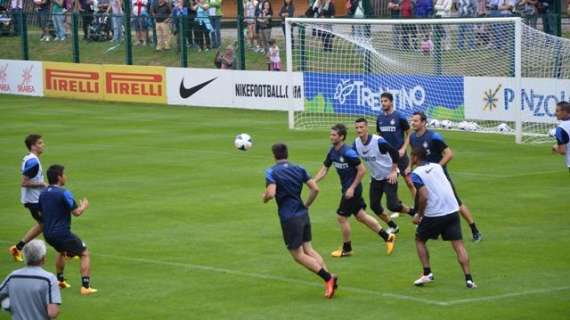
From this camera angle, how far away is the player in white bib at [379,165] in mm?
19734

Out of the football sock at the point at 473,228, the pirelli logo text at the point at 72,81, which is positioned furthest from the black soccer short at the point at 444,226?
the pirelli logo text at the point at 72,81

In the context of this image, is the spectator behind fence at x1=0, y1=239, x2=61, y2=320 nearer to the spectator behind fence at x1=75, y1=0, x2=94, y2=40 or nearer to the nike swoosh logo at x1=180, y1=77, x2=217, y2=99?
the nike swoosh logo at x1=180, y1=77, x2=217, y2=99

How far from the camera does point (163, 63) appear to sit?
45.4m

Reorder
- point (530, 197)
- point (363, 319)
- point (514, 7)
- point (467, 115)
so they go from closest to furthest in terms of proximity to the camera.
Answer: point (363, 319)
point (530, 197)
point (467, 115)
point (514, 7)

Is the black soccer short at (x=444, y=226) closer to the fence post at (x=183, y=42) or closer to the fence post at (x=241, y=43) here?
the fence post at (x=241, y=43)

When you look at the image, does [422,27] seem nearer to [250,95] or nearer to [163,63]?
[250,95]

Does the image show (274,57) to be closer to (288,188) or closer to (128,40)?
(128,40)

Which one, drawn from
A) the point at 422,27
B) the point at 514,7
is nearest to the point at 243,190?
the point at 422,27

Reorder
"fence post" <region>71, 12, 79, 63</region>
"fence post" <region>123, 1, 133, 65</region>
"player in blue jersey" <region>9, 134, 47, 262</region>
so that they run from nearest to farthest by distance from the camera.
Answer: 1. "player in blue jersey" <region>9, 134, 47, 262</region>
2. "fence post" <region>123, 1, 133, 65</region>
3. "fence post" <region>71, 12, 79, 63</region>

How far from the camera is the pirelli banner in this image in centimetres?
4478

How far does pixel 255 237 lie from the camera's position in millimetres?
20797

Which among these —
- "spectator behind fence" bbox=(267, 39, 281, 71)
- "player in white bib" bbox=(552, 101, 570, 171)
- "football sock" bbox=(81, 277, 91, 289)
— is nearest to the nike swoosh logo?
"spectator behind fence" bbox=(267, 39, 281, 71)

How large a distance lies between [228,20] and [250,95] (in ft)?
9.90

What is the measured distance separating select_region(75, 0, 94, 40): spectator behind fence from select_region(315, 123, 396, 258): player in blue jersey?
31.5 m
